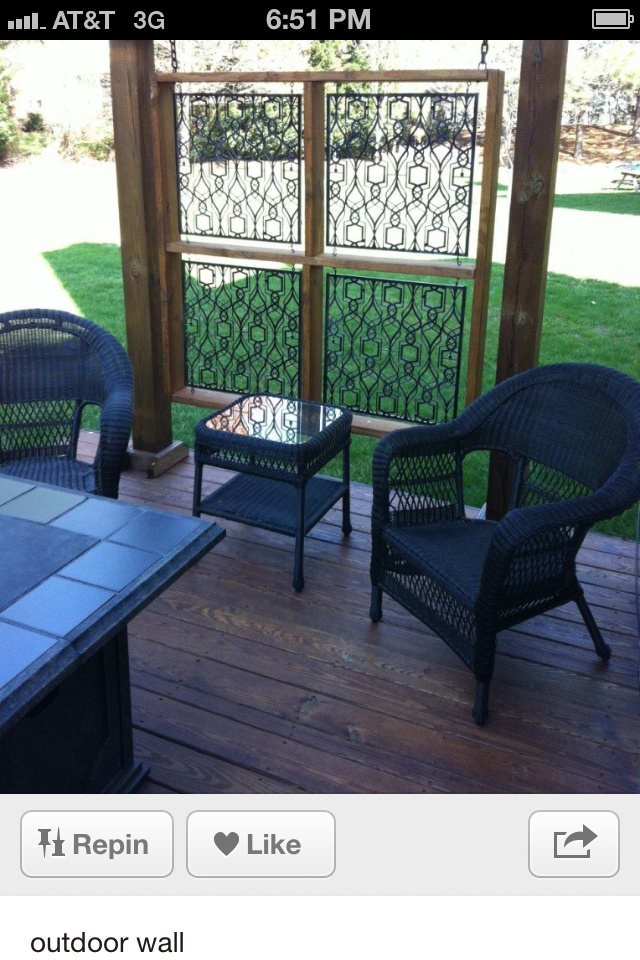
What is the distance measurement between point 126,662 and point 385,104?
2313 mm

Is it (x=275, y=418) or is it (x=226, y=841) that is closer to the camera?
(x=226, y=841)

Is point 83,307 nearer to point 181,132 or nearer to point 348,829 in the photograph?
point 181,132

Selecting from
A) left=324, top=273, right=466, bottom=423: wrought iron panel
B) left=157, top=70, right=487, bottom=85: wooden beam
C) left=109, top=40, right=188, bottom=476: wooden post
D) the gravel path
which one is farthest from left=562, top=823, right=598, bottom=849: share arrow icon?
the gravel path

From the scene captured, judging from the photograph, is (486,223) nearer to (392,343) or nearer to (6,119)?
(392,343)

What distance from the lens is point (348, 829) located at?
4.12 feet

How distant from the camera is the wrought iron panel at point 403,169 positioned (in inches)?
129

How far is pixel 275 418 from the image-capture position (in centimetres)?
337

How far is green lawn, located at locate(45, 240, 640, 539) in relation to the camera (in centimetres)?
503

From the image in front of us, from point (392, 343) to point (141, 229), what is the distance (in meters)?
1.18

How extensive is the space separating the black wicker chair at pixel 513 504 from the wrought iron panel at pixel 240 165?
1.31m
